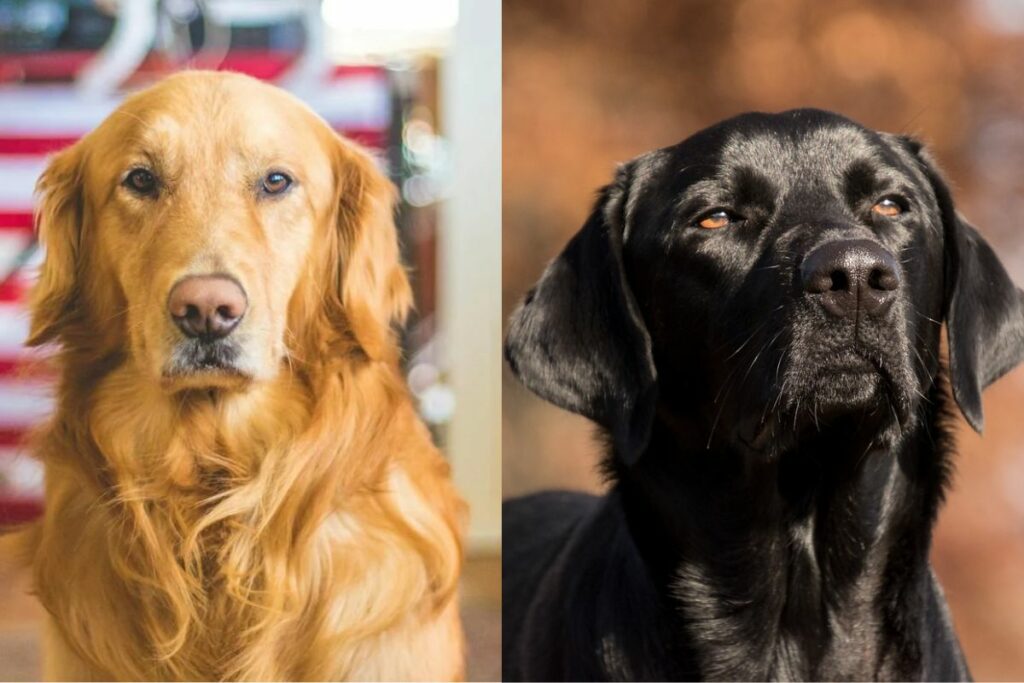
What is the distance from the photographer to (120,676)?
10.0 feet

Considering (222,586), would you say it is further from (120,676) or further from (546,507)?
(546,507)

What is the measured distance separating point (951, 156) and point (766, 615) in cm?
171

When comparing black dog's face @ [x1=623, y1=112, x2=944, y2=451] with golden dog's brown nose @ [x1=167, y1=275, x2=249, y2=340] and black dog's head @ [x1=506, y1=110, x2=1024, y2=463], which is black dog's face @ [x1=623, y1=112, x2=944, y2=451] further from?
golden dog's brown nose @ [x1=167, y1=275, x2=249, y2=340]

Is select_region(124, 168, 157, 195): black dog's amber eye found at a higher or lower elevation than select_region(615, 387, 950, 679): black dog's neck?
higher

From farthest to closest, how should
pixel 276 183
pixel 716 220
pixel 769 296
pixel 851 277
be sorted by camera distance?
pixel 276 183
pixel 716 220
pixel 769 296
pixel 851 277

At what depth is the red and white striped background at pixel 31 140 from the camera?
9.94 feet

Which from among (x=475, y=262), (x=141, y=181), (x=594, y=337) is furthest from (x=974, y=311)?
(x=141, y=181)

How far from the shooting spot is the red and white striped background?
3029 millimetres

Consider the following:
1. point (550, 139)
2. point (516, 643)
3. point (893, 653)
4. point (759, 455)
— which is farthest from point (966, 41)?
point (516, 643)

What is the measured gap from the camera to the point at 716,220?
2.67 m

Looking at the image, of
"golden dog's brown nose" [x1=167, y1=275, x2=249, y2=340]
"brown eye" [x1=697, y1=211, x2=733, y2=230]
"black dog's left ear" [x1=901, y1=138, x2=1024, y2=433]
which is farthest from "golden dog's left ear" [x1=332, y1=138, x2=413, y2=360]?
"black dog's left ear" [x1=901, y1=138, x2=1024, y2=433]

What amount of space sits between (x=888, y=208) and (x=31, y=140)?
7.27 ft

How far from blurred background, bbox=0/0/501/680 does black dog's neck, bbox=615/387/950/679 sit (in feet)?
2.33

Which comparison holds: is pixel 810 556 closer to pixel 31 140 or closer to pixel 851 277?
pixel 851 277
